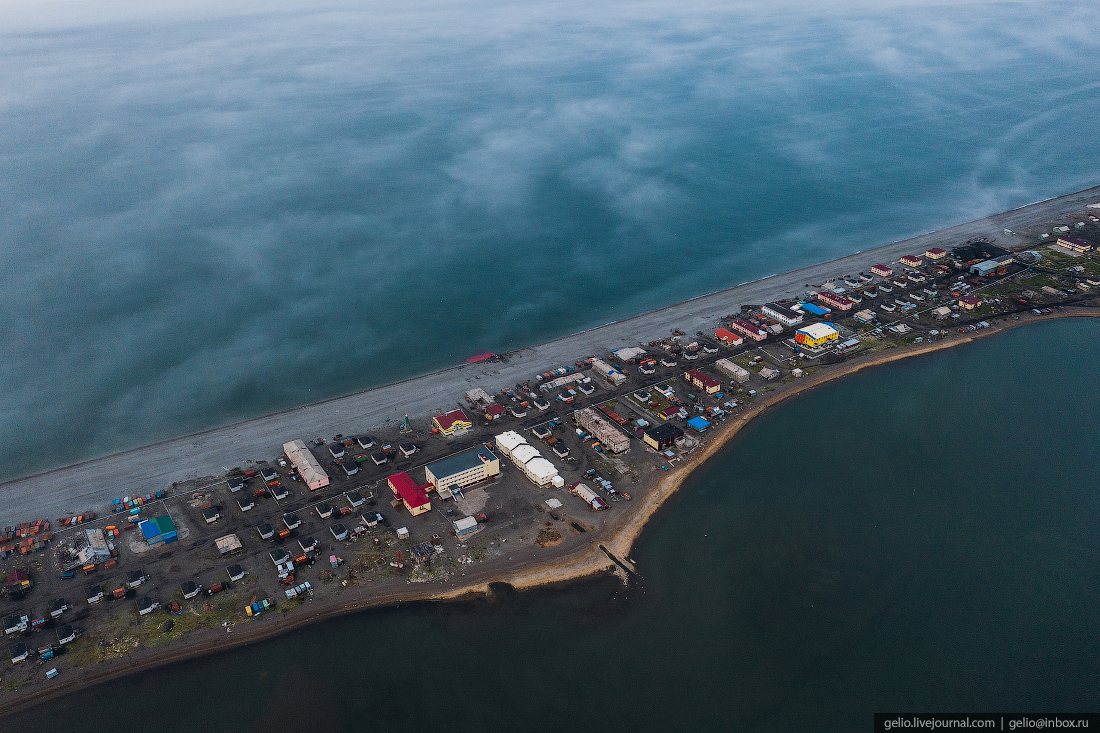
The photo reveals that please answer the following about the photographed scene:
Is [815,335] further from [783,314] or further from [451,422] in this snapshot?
[451,422]

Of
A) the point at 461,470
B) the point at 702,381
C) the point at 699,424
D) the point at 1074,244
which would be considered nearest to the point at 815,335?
the point at 702,381

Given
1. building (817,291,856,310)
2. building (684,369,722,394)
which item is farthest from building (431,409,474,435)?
building (817,291,856,310)

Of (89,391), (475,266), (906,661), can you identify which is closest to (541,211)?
(475,266)

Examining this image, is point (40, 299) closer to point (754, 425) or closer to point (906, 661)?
point (754, 425)

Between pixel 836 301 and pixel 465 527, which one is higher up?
pixel 836 301

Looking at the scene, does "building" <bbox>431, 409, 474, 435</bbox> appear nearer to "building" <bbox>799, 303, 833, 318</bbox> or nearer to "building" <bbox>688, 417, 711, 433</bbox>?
"building" <bbox>688, 417, 711, 433</bbox>

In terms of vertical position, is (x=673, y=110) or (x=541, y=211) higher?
(x=673, y=110)

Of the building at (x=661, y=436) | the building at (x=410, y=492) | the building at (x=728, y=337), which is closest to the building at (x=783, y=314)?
the building at (x=728, y=337)
